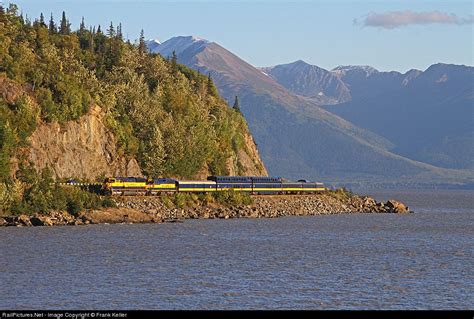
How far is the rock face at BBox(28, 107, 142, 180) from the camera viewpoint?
145 m

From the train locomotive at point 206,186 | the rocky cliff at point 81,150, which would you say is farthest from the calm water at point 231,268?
the rocky cliff at point 81,150

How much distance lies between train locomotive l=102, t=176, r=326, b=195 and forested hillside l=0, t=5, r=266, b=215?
793 centimetres

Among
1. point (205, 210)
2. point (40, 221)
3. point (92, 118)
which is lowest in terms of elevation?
point (205, 210)

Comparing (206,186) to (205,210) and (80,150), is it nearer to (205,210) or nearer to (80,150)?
(205,210)

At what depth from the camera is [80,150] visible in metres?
152

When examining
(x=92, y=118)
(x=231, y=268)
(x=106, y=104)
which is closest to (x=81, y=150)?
(x=92, y=118)

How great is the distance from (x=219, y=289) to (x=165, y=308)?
9097mm

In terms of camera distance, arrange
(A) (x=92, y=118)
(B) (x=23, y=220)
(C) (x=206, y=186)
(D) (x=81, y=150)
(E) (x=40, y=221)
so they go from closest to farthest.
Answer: (B) (x=23, y=220) < (E) (x=40, y=221) < (D) (x=81, y=150) < (A) (x=92, y=118) < (C) (x=206, y=186)

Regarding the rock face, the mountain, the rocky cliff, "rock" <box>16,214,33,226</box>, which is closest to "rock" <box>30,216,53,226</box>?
"rock" <box>16,214,33,226</box>

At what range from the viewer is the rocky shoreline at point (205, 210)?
132 m

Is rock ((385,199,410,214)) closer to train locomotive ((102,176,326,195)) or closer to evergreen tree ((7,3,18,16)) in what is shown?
train locomotive ((102,176,326,195))

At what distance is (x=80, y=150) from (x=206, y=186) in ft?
75.7

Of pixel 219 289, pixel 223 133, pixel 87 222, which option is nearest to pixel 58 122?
pixel 87 222

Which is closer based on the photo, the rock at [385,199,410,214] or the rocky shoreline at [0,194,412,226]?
the rocky shoreline at [0,194,412,226]
